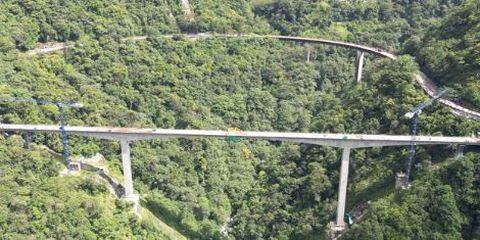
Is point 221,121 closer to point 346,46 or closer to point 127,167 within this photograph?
point 127,167

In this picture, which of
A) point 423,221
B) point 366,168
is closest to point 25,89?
point 366,168

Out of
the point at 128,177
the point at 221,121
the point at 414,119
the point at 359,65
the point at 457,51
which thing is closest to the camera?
the point at 414,119

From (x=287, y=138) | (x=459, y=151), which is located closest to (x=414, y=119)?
(x=459, y=151)

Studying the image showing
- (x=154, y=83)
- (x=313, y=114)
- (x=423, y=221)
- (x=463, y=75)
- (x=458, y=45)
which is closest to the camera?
(x=423, y=221)

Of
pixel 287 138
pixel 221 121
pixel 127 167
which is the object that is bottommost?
pixel 127 167

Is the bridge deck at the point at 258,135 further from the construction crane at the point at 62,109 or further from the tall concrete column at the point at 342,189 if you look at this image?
the tall concrete column at the point at 342,189

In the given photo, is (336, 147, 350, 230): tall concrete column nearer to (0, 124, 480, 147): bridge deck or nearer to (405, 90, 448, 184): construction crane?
(0, 124, 480, 147): bridge deck

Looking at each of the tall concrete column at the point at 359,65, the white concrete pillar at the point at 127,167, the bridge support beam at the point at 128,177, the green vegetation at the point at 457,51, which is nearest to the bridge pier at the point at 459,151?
the green vegetation at the point at 457,51

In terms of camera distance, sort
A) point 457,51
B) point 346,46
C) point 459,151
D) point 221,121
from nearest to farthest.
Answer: point 459,151 → point 457,51 → point 221,121 → point 346,46

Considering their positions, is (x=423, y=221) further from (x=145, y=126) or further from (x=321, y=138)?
(x=145, y=126)
